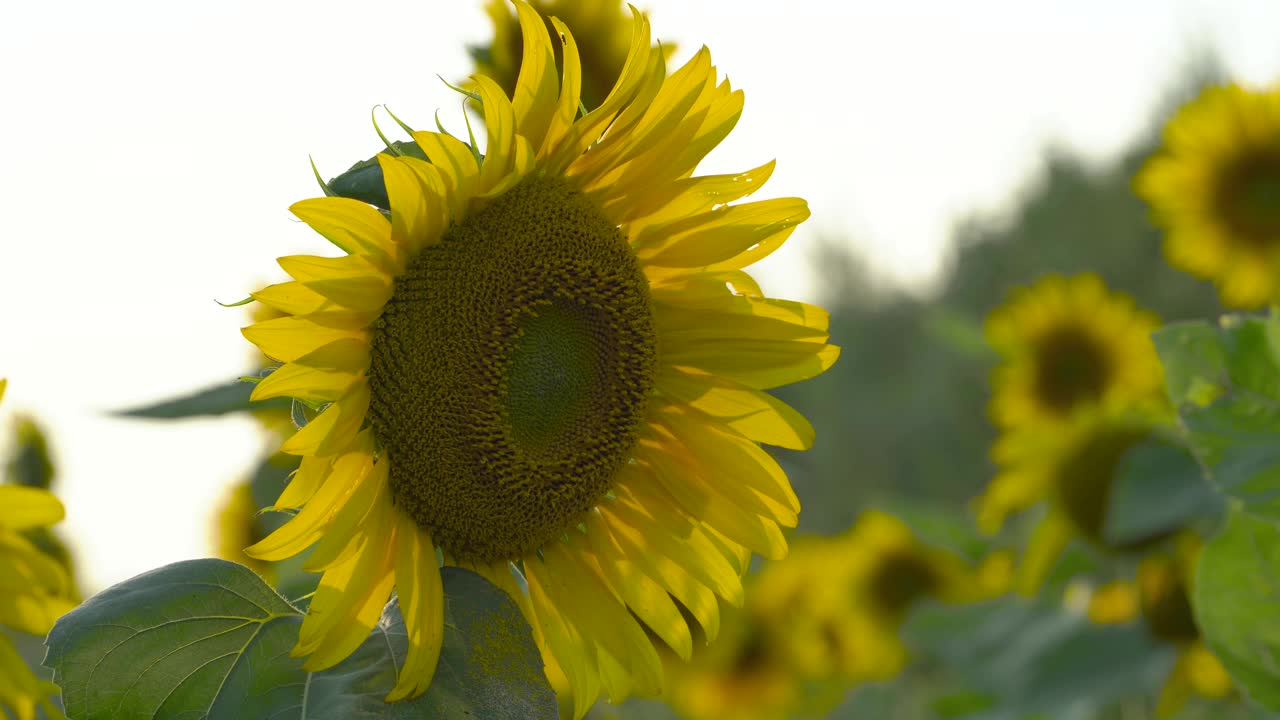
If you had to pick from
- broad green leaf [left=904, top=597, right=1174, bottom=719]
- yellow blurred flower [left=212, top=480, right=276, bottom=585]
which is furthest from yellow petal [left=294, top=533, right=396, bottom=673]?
broad green leaf [left=904, top=597, right=1174, bottom=719]

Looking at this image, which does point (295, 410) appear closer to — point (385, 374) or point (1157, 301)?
point (385, 374)

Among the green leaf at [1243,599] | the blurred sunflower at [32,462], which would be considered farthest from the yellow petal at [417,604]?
the blurred sunflower at [32,462]

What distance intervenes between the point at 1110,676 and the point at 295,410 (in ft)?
7.91

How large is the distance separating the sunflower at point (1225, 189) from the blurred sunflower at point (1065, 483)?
735 millimetres

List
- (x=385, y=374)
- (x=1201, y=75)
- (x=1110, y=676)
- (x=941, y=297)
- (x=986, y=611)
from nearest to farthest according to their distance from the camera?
(x=385, y=374) → (x=1110, y=676) → (x=986, y=611) → (x=1201, y=75) → (x=941, y=297)

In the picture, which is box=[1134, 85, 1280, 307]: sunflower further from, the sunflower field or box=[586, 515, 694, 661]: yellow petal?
box=[586, 515, 694, 661]: yellow petal

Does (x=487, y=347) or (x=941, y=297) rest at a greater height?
(x=487, y=347)

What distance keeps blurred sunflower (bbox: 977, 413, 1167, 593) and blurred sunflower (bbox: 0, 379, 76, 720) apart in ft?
8.03

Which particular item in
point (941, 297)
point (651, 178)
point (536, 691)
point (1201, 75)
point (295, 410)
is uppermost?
point (1201, 75)

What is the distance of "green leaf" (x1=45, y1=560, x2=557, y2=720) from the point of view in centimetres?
76

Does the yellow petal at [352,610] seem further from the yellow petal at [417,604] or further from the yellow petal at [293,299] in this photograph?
the yellow petal at [293,299]

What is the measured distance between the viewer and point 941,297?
69.7ft

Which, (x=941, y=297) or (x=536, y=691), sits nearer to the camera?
(x=536, y=691)

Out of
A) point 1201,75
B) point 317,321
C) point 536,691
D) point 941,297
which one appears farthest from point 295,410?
point 941,297
